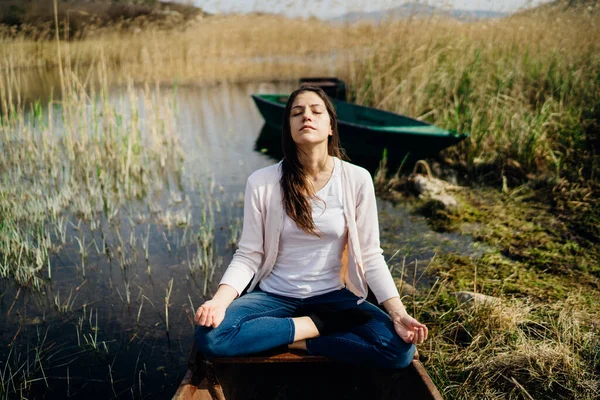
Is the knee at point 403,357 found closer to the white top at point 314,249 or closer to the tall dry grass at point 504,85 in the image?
the white top at point 314,249

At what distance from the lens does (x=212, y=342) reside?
1878 millimetres

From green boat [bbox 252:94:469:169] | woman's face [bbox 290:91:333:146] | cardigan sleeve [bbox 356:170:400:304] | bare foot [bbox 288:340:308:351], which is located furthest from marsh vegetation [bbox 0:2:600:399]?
woman's face [bbox 290:91:333:146]

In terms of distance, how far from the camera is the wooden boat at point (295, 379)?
1.87 metres

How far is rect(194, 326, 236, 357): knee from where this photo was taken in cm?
188

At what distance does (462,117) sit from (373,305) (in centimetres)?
502

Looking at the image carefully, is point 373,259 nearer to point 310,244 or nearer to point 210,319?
point 310,244

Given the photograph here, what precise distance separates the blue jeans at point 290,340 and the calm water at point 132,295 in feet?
2.97

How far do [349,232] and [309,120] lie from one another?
535 millimetres

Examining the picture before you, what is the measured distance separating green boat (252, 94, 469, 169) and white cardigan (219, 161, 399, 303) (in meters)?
3.67

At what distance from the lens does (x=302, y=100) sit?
2.17 m

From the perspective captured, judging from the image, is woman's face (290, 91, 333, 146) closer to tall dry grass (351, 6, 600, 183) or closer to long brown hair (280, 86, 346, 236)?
long brown hair (280, 86, 346, 236)

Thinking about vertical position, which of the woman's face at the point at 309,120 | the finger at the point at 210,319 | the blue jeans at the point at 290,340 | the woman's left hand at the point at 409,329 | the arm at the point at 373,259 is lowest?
the blue jeans at the point at 290,340

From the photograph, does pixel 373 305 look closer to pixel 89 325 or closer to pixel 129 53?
pixel 89 325

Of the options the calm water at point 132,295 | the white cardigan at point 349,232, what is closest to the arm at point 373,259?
the white cardigan at point 349,232
